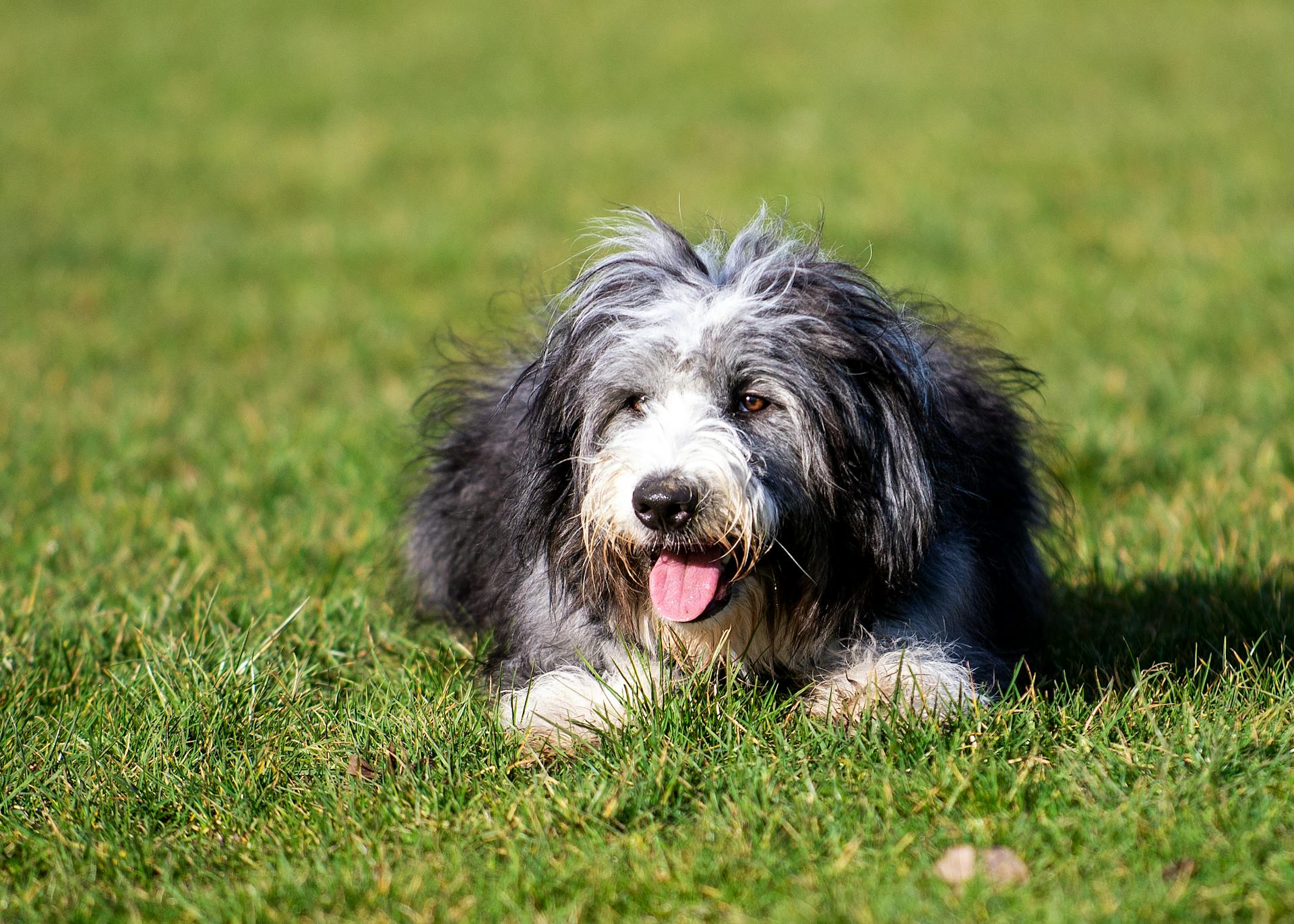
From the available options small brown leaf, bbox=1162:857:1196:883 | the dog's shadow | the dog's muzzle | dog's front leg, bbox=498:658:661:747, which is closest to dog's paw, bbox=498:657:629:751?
dog's front leg, bbox=498:658:661:747

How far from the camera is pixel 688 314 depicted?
3506 mm

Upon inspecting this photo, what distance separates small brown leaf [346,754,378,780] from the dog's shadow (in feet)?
6.00

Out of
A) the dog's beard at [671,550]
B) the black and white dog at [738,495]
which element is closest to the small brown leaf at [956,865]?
the black and white dog at [738,495]

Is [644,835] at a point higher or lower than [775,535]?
lower

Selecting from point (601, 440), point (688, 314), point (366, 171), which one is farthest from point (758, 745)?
point (366, 171)

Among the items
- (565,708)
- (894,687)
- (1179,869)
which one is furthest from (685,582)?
(1179,869)

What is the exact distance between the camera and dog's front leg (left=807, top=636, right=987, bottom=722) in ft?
11.3

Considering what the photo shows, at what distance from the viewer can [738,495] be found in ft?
10.7

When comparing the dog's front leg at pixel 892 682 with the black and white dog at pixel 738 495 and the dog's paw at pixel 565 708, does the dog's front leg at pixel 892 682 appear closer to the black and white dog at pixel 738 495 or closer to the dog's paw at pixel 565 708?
the black and white dog at pixel 738 495

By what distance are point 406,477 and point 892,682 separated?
8.98 ft

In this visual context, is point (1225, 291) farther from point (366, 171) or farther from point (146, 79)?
point (146, 79)

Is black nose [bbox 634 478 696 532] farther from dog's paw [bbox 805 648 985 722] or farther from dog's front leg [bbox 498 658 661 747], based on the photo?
dog's paw [bbox 805 648 985 722]

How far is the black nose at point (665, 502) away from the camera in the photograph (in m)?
3.25

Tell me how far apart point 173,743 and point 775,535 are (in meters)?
1.70
